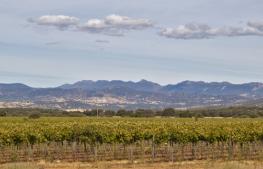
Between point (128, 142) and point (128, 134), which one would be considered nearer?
point (128, 134)

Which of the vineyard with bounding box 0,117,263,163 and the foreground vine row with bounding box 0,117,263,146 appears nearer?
the vineyard with bounding box 0,117,263,163

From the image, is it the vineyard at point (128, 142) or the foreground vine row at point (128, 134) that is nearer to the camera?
the vineyard at point (128, 142)

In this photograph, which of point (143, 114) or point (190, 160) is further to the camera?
point (143, 114)

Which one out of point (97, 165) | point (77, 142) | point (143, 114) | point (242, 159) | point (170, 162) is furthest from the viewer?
point (143, 114)

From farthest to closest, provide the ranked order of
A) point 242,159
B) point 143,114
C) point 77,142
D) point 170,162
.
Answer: point 143,114 < point 77,142 < point 242,159 < point 170,162

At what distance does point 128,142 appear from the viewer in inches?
2151

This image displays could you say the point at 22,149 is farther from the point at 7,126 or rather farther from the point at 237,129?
the point at 237,129

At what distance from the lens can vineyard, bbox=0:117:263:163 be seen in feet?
165

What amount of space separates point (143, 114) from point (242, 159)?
320 ft

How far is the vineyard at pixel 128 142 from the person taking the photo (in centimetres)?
5042

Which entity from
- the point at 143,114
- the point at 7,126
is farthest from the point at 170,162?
the point at 143,114

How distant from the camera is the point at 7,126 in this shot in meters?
54.8

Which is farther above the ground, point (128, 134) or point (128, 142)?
point (128, 134)

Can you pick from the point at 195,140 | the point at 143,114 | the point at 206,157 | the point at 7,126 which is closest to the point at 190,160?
the point at 206,157
